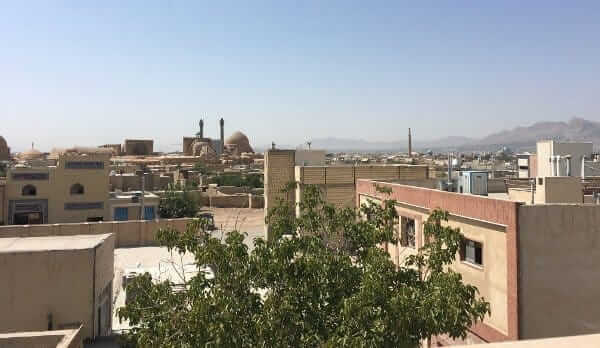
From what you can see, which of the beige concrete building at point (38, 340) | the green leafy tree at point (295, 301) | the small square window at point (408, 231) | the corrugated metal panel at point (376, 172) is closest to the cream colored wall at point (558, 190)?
the small square window at point (408, 231)

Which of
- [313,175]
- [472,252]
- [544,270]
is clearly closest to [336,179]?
[313,175]

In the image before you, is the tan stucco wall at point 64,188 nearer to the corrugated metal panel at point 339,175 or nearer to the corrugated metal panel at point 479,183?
the corrugated metal panel at point 339,175

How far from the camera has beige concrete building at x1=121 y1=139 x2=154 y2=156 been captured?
109m

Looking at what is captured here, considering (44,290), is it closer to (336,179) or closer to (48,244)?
(48,244)

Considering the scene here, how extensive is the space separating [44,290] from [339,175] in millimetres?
18121

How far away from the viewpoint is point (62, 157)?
1298 inches

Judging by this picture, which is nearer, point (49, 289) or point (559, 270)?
point (49, 289)

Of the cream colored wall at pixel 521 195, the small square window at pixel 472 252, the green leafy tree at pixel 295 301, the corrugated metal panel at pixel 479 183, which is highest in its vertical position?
the corrugated metal panel at pixel 479 183

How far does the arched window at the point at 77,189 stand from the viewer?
32969 millimetres

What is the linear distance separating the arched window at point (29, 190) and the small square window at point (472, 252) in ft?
103

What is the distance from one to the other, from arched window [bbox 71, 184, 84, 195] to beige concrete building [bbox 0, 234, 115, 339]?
25.4 metres

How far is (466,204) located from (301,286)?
7.29m

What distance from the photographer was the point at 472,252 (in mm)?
12062

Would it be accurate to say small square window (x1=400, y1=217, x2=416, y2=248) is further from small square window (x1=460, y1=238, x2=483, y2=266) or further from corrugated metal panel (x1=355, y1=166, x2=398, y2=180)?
corrugated metal panel (x1=355, y1=166, x2=398, y2=180)
